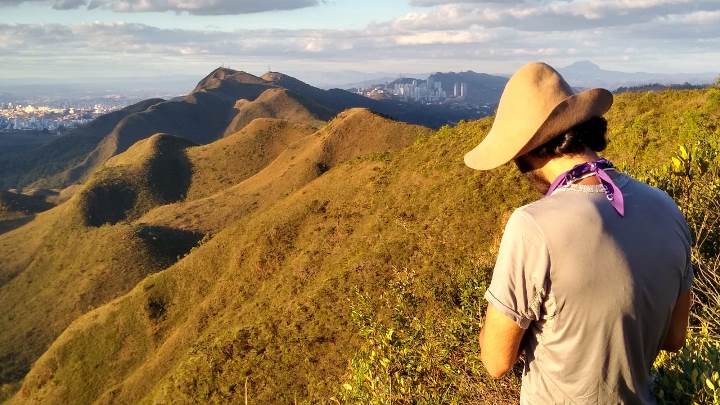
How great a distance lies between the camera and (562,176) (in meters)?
3.41

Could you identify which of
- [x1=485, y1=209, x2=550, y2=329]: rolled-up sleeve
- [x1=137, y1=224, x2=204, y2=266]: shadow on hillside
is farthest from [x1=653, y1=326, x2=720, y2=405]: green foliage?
[x1=137, y1=224, x2=204, y2=266]: shadow on hillside

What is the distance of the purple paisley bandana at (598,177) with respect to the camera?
3.20 m

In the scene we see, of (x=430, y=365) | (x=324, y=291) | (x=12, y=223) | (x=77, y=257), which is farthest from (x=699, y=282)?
(x=12, y=223)

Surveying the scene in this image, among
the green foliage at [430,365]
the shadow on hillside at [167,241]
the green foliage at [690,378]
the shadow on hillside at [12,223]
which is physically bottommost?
the shadow on hillside at [12,223]

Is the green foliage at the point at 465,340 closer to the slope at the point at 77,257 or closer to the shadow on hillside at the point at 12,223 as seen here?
the slope at the point at 77,257

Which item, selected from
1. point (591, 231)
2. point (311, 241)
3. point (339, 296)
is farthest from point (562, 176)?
point (311, 241)

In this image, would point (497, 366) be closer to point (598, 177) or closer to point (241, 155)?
point (598, 177)

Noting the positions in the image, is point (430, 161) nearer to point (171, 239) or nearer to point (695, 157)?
point (695, 157)

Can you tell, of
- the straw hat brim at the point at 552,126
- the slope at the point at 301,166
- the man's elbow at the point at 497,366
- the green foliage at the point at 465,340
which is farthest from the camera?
the slope at the point at 301,166

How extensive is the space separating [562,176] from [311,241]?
122ft

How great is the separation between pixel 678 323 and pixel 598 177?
1.42 m

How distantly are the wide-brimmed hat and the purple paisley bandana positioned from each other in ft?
0.89

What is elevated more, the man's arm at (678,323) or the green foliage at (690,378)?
the man's arm at (678,323)

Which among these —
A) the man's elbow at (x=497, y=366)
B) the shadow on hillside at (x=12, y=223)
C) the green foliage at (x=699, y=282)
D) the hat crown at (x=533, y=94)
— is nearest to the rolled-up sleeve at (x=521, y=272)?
the man's elbow at (x=497, y=366)
